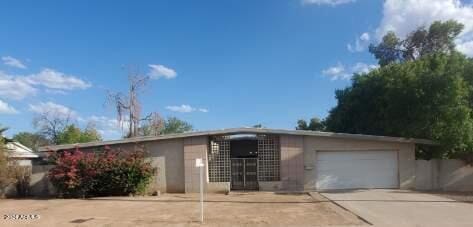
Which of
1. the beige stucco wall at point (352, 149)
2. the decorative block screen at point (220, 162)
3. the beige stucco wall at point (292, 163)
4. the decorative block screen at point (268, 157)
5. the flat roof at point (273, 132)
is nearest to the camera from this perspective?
the flat roof at point (273, 132)

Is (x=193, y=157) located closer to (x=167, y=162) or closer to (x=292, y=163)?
(x=167, y=162)

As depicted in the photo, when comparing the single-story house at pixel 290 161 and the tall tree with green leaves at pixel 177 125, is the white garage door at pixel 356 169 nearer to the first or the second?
the single-story house at pixel 290 161

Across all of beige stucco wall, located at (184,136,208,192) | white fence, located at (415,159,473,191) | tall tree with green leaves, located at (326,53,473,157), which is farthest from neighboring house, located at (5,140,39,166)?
white fence, located at (415,159,473,191)

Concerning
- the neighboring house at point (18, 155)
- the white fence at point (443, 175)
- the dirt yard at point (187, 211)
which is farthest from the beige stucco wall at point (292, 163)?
the neighboring house at point (18, 155)

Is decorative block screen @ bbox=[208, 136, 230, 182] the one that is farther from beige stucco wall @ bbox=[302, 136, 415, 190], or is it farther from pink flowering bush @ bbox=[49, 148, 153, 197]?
beige stucco wall @ bbox=[302, 136, 415, 190]

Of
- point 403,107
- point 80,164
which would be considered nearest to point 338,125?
point 403,107

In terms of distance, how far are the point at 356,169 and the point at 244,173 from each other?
527cm

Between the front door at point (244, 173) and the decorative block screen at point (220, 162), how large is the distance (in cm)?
33

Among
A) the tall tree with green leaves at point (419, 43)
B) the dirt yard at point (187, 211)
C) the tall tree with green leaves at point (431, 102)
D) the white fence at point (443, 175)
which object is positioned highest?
the tall tree with green leaves at point (419, 43)

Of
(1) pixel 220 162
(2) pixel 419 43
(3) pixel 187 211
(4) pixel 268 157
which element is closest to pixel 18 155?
(1) pixel 220 162

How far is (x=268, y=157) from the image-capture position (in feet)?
73.7

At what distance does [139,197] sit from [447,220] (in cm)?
1262

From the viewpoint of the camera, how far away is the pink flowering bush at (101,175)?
20812 mm

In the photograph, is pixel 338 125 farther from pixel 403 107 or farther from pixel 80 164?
pixel 80 164
